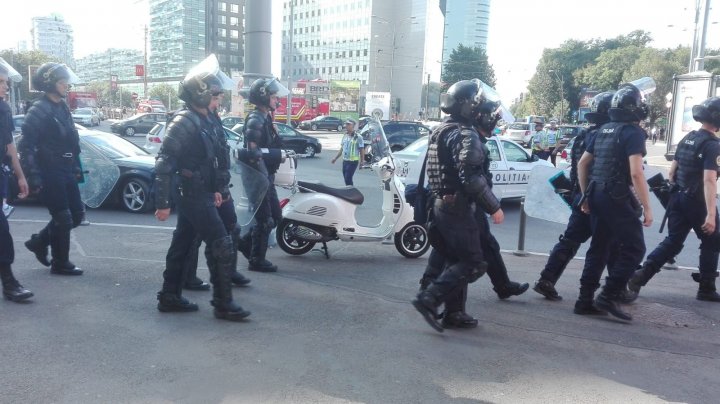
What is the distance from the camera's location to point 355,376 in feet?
12.1

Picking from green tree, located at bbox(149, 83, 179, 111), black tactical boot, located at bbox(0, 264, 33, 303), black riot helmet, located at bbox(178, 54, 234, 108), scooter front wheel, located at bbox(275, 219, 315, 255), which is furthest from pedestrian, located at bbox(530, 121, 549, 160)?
A: green tree, located at bbox(149, 83, 179, 111)

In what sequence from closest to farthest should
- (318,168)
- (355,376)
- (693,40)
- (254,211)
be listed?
(355,376)
(254,211)
(318,168)
(693,40)

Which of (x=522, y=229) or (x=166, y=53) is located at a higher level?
(x=166, y=53)

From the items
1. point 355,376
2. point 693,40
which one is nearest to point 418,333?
point 355,376

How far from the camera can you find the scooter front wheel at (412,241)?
7.01 m

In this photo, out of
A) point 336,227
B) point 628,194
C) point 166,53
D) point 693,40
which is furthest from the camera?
point 166,53

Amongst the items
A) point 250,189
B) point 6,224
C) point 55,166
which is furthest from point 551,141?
point 6,224

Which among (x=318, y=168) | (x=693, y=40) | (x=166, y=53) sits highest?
(x=166, y=53)

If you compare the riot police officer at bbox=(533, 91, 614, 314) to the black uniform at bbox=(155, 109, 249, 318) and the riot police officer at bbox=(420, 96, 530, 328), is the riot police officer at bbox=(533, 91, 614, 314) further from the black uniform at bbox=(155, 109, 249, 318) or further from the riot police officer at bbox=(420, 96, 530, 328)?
the black uniform at bbox=(155, 109, 249, 318)

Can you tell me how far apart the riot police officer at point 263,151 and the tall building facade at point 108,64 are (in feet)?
444

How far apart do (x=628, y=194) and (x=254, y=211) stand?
3534 millimetres

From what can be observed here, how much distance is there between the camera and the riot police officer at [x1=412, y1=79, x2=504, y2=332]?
13.5ft

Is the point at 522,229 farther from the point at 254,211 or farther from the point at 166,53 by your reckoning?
the point at 166,53

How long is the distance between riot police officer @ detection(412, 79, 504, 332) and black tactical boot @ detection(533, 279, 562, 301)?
1401mm
